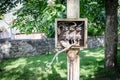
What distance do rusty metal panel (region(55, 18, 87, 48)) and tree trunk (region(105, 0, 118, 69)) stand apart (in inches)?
203

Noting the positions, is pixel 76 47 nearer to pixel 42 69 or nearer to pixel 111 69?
pixel 111 69

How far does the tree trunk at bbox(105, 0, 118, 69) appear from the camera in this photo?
9.59 m

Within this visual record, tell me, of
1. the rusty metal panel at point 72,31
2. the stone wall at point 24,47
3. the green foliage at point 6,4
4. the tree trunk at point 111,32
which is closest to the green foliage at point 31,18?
the green foliage at point 6,4

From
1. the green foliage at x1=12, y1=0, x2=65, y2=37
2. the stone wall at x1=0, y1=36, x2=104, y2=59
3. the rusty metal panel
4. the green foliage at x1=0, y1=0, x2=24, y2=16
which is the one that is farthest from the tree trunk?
the stone wall at x1=0, y1=36, x2=104, y2=59

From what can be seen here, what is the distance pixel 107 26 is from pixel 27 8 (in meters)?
2.78

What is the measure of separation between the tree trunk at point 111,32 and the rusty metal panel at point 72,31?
5148 mm

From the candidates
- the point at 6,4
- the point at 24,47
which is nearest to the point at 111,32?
the point at 6,4

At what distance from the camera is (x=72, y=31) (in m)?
4.66

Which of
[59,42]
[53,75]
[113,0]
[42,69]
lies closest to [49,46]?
[42,69]

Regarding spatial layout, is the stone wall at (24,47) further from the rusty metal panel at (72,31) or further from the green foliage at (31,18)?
the rusty metal panel at (72,31)

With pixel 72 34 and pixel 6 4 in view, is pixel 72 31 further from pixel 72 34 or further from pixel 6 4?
pixel 6 4

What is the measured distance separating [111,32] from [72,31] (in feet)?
17.4

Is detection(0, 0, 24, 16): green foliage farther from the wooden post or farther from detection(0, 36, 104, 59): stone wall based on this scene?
detection(0, 36, 104, 59): stone wall

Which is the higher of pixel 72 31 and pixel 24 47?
pixel 72 31
